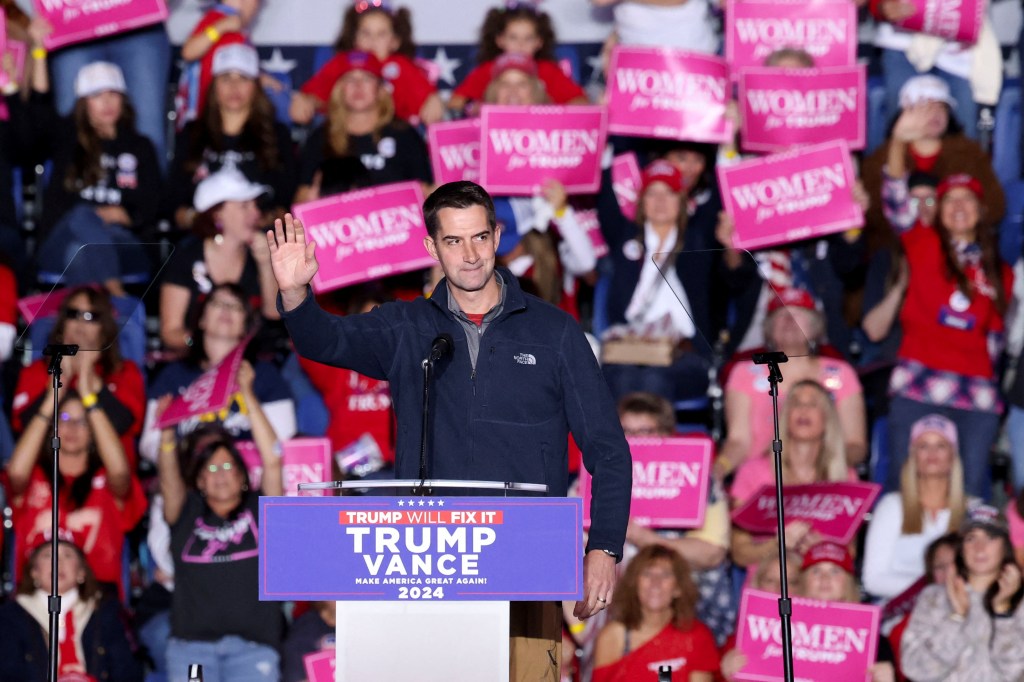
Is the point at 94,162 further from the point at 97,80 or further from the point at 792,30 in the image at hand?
the point at 792,30

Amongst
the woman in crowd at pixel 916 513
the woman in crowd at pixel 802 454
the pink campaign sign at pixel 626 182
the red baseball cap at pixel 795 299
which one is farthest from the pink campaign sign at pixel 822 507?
the pink campaign sign at pixel 626 182

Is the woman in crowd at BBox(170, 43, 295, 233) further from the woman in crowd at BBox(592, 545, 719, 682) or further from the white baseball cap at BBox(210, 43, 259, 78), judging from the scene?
the woman in crowd at BBox(592, 545, 719, 682)

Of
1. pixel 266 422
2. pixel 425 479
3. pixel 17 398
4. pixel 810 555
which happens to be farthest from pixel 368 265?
pixel 425 479

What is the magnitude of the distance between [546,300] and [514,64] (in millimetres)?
1675

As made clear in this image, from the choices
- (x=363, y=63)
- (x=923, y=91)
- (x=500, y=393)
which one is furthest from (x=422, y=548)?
(x=923, y=91)

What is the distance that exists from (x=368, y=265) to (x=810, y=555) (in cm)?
226

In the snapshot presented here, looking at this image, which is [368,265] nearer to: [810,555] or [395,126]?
[395,126]

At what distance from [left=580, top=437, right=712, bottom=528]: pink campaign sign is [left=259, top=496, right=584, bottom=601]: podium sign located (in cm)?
340

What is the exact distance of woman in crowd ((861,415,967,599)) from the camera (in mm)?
6984

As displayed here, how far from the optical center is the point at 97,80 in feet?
25.8

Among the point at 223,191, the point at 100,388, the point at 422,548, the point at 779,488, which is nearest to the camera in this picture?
the point at 422,548

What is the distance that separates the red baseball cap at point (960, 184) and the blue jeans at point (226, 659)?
11.8 ft

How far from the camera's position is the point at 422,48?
877cm

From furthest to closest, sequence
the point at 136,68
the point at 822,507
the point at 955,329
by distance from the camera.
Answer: the point at 136,68 < the point at 955,329 < the point at 822,507
